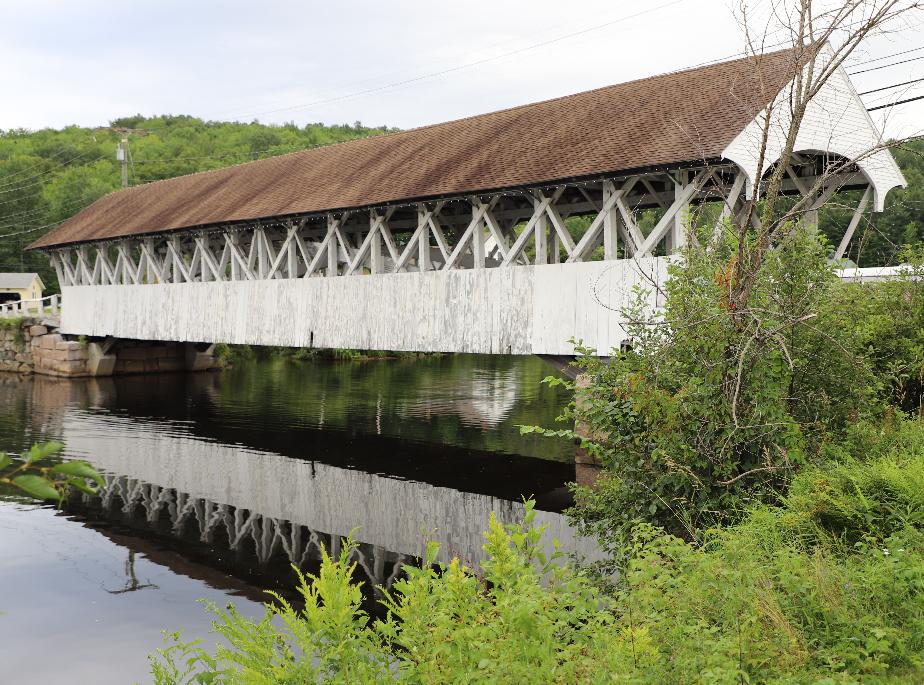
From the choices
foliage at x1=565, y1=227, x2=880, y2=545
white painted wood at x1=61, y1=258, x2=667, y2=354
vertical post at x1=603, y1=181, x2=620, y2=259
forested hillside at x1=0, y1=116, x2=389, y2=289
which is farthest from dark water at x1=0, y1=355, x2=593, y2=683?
forested hillside at x1=0, y1=116, x2=389, y2=289

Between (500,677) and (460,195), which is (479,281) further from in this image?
(500,677)

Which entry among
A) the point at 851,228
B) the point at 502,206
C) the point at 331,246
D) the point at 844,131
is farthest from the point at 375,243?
the point at 851,228

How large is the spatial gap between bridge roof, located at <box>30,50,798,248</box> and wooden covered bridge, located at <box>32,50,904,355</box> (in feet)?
0.14

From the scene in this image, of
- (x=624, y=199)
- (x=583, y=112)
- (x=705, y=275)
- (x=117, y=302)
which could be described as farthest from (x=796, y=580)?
(x=117, y=302)

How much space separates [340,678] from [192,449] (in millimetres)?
11289

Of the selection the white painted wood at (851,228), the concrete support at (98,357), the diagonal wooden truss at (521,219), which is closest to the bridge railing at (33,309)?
the concrete support at (98,357)

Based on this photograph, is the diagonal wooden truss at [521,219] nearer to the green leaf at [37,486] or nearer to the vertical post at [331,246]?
the vertical post at [331,246]

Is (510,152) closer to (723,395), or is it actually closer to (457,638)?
(723,395)

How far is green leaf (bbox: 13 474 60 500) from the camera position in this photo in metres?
1.55

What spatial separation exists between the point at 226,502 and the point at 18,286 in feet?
120

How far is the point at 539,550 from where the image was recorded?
364 centimetres

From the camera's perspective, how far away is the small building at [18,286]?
1657 inches

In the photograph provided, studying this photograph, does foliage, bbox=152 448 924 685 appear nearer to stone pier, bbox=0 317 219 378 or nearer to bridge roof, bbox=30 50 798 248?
bridge roof, bbox=30 50 798 248

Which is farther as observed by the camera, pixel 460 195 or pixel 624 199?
pixel 460 195
